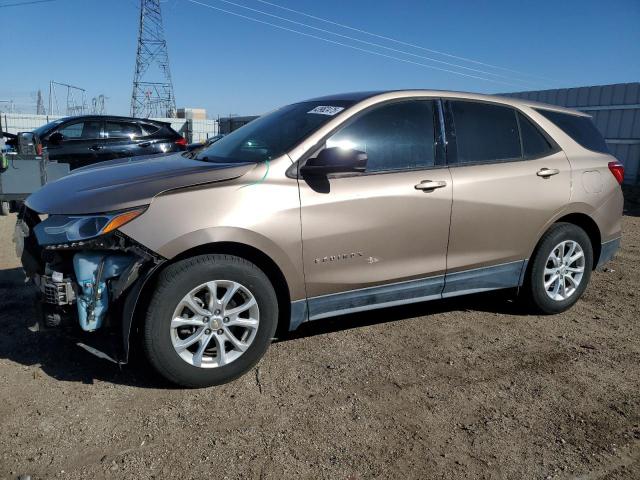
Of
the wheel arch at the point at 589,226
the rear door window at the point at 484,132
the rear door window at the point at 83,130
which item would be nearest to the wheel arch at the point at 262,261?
the rear door window at the point at 484,132

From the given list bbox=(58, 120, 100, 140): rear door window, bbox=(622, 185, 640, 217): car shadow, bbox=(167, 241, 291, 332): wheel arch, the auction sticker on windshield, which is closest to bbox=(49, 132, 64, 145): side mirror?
bbox=(58, 120, 100, 140): rear door window

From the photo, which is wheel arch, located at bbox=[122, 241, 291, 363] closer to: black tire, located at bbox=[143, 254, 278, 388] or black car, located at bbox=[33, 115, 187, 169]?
black tire, located at bbox=[143, 254, 278, 388]

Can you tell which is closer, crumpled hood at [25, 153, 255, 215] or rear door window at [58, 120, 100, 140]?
crumpled hood at [25, 153, 255, 215]

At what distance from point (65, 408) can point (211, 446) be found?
3.04ft

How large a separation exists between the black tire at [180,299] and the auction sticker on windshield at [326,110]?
1213 millimetres

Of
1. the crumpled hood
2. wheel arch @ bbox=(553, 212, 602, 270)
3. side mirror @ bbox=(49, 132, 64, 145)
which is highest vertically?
side mirror @ bbox=(49, 132, 64, 145)

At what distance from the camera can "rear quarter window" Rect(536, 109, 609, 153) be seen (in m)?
4.32

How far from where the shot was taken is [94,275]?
281 centimetres

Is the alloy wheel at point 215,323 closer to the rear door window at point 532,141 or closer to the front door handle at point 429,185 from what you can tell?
the front door handle at point 429,185

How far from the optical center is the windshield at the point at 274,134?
3.38 meters

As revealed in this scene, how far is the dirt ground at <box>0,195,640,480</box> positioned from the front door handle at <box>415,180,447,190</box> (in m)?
1.13

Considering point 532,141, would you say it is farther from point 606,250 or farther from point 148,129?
point 148,129

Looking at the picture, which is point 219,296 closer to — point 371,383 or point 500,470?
point 371,383

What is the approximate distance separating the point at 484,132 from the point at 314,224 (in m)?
1.67
